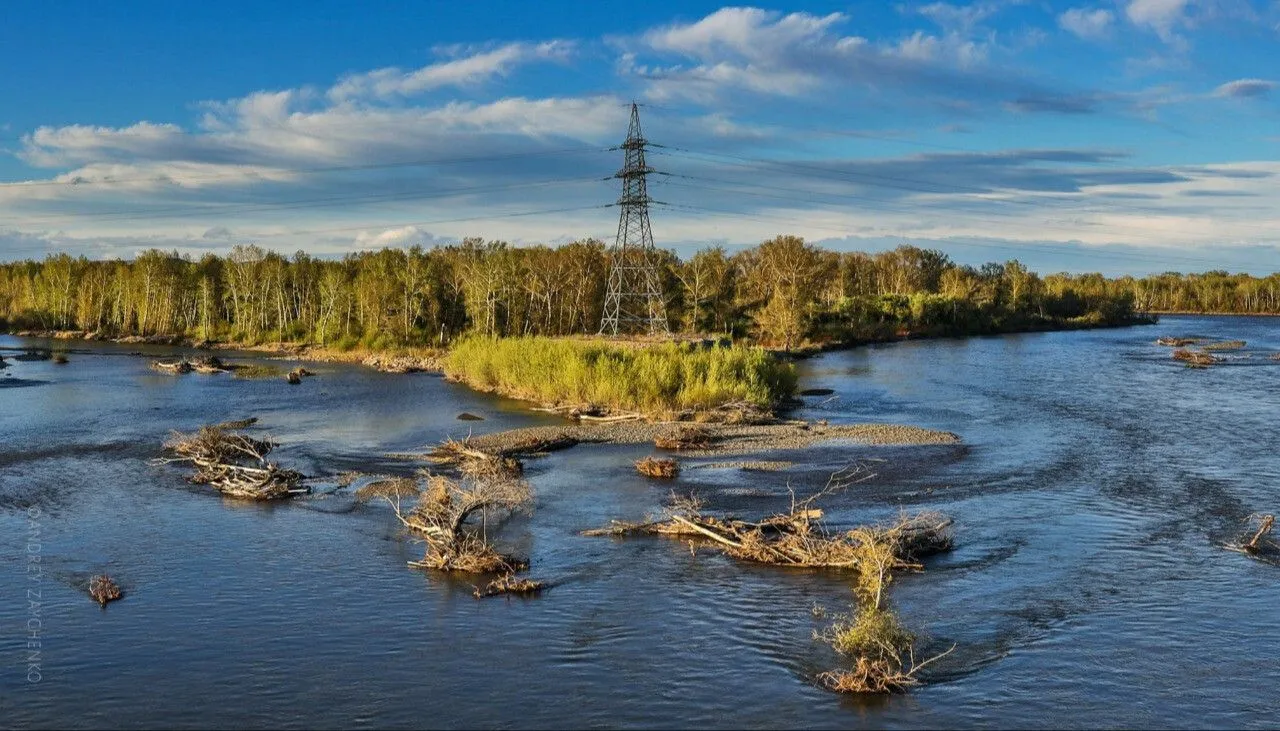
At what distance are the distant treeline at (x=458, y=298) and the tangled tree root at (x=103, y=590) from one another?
6739 centimetres

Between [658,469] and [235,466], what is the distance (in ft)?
41.3

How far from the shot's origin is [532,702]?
51.3 feet

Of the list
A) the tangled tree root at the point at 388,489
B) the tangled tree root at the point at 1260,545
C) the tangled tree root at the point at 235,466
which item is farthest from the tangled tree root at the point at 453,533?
the tangled tree root at the point at 1260,545

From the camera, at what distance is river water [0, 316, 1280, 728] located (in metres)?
15.6

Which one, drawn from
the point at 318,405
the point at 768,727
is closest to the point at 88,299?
the point at 318,405

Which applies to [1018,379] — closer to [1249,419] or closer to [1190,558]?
[1249,419]

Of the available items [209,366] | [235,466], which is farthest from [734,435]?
[209,366]

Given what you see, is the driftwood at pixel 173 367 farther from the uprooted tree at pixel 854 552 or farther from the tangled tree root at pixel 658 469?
the uprooted tree at pixel 854 552

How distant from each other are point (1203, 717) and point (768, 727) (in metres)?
6.42

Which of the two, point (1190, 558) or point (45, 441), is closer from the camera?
point (1190, 558)

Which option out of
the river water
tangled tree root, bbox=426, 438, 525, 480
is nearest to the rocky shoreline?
tangled tree root, bbox=426, 438, 525, 480

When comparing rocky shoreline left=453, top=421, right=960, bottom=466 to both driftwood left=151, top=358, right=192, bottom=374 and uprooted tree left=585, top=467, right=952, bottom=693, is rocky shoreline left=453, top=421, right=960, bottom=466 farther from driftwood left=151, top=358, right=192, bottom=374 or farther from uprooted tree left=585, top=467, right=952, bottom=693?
driftwood left=151, top=358, right=192, bottom=374

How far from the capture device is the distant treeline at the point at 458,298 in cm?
9694

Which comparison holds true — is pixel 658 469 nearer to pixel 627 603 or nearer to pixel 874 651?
pixel 627 603
